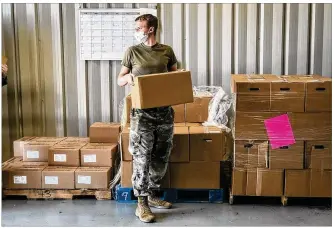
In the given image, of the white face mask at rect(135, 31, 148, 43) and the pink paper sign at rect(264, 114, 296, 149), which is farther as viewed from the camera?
the pink paper sign at rect(264, 114, 296, 149)

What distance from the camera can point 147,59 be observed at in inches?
161

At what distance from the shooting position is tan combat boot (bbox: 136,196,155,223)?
4.16 metres

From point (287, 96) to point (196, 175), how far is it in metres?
1.16

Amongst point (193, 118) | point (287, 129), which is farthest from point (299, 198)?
point (193, 118)

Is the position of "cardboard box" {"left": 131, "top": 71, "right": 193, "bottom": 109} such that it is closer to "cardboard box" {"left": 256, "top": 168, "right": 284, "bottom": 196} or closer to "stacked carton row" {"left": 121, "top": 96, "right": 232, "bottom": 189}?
"stacked carton row" {"left": 121, "top": 96, "right": 232, "bottom": 189}

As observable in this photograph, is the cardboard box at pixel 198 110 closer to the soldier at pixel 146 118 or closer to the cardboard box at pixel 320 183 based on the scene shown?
the soldier at pixel 146 118

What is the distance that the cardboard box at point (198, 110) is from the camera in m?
4.93

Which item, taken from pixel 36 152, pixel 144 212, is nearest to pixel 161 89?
pixel 144 212

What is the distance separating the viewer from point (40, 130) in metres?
5.63

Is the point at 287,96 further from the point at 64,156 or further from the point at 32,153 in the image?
the point at 32,153

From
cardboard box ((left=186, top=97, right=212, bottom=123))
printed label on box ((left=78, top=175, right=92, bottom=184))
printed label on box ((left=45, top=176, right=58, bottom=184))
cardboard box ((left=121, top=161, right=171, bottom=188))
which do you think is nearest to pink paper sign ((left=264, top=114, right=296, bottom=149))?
cardboard box ((left=186, top=97, right=212, bottom=123))

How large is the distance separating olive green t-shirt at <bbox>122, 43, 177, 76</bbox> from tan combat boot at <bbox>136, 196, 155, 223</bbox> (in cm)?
116

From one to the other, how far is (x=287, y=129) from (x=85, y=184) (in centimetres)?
208

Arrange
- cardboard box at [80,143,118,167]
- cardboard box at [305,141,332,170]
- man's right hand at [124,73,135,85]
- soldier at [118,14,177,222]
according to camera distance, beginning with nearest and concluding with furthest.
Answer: man's right hand at [124,73,135,85] < soldier at [118,14,177,222] < cardboard box at [305,141,332,170] < cardboard box at [80,143,118,167]
